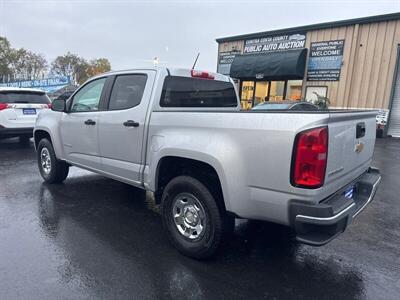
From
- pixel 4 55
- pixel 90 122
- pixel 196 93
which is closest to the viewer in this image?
pixel 196 93

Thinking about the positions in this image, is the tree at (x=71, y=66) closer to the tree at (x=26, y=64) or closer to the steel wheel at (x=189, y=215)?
the tree at (x=26, y=64)

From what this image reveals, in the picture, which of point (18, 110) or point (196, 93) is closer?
point (196, 93)

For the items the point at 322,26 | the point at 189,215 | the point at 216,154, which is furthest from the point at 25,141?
the point at 322,26

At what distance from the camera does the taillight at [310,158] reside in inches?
94.7

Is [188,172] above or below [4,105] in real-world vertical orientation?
below

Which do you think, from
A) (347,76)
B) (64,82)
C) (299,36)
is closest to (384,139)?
(347,76)

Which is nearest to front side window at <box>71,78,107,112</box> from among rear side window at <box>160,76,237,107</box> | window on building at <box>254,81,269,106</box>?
rear side window at <box>160,76,237,107</box>

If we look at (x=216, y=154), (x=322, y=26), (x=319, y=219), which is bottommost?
(x=319, y=219)

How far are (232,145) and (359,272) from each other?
5.90ft

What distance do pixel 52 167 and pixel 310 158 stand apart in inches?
180

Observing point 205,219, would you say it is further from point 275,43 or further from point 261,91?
point 261,91

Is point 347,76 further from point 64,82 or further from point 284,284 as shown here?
point 64,82

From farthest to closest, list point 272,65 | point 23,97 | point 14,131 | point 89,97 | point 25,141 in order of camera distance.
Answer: point 272,65 < point 25,141 < point 23,97 < point 14,131 < point 89,97

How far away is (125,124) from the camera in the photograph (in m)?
3.86
